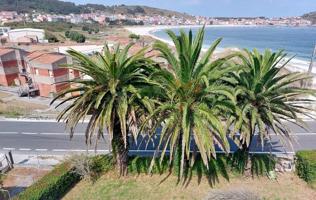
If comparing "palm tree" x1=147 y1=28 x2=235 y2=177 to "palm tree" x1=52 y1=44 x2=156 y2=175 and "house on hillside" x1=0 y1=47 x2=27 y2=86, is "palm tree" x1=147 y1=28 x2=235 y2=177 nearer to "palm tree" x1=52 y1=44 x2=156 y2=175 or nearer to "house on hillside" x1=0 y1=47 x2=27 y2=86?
"palm tree" x1=52 y1=44 x2=156 y2=175

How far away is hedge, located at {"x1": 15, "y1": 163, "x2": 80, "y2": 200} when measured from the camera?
1358 cm

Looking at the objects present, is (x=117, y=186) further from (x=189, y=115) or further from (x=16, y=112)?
(x=16, y=112)

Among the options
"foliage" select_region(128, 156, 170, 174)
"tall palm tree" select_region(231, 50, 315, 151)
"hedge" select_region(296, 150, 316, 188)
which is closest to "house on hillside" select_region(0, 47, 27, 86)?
"foliage" select_region(128, 156, 170, 174)

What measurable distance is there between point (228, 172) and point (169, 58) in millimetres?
7413

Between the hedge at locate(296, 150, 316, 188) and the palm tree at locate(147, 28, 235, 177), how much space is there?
531cm

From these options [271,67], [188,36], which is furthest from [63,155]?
[271,67]

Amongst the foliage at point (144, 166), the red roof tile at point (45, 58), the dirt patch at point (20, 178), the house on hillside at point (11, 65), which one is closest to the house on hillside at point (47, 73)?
the red roof tile at point (45, 58)

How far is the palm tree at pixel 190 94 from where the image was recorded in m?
13.1

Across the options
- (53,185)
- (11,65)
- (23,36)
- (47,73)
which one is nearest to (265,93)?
(53,185)

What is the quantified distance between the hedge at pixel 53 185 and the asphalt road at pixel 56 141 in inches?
175

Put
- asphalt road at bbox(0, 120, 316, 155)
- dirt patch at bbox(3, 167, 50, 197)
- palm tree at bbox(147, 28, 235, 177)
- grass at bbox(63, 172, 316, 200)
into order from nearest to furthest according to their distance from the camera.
→ palm tree at bbox(147, 28, 235, 177), grass at bbox(63, 172, 316, 200), dirt patch at bbox(3, 167, 50, 197), asphalt road at bbox(0, 120, 316, 155)

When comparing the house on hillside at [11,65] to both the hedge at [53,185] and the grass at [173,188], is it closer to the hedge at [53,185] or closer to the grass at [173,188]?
the hedge at [53,185]

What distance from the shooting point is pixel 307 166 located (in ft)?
50.0

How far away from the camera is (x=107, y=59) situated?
1461 cm
